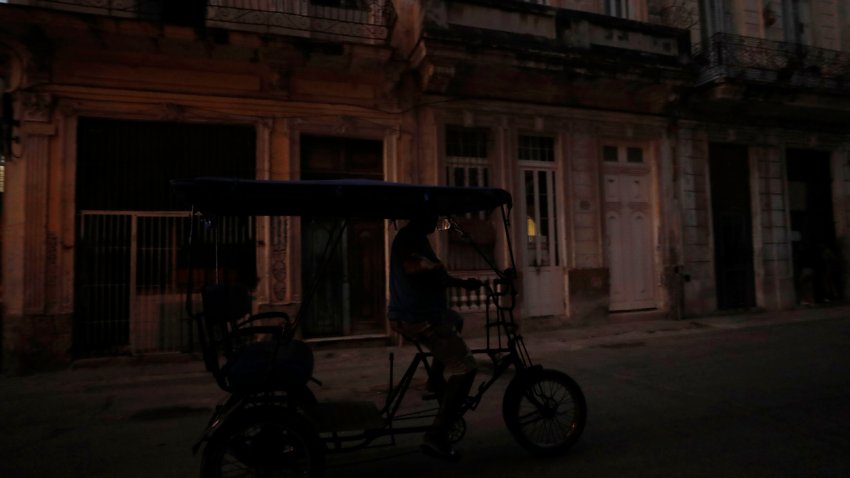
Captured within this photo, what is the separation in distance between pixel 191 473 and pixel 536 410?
2.45 meters

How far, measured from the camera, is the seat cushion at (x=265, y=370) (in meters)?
3.04

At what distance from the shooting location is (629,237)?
1092 cm

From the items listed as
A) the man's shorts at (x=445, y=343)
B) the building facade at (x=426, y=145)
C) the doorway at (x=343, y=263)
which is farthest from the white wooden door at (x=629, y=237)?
the man's shorts at (x=445, y=343)

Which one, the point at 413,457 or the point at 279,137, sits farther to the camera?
the point at 279,137

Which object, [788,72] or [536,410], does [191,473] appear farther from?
[788,72]

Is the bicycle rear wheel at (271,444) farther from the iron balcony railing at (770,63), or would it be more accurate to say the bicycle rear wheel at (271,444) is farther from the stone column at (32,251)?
the iron balcony railing at (770,63)

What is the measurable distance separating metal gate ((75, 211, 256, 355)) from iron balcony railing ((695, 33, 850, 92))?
10.5 m

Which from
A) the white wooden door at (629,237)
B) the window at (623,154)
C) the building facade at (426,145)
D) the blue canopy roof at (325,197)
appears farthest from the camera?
the window at (623,154)

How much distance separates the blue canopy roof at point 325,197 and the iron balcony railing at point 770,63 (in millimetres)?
9611

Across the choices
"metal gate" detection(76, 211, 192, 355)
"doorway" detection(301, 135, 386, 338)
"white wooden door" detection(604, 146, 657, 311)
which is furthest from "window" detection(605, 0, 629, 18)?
"metal gate" detection(76, 211, 192, 355)

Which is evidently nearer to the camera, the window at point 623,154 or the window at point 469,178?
the window at point 469,178

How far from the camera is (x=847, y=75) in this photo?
12242 millimetres

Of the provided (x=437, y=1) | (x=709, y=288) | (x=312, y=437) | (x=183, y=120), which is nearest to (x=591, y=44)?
(x=437, y=1)

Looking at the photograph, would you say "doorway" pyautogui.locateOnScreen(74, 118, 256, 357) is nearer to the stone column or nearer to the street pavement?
the stone column
